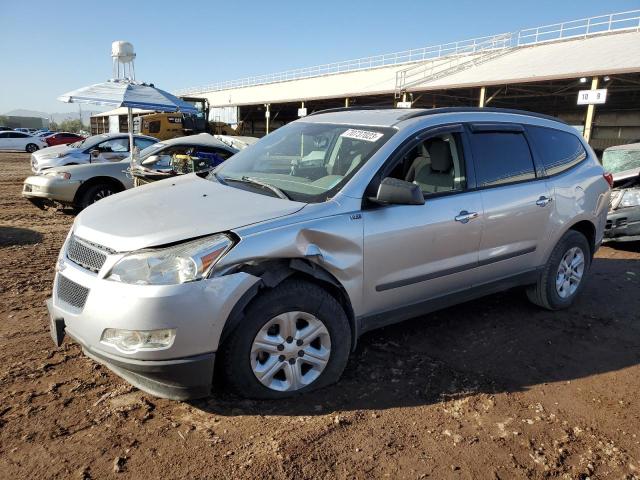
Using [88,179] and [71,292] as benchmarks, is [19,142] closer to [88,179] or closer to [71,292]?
[88,179]

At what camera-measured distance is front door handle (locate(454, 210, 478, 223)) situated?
3582mm

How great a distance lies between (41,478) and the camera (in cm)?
232

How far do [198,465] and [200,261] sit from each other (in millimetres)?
1011

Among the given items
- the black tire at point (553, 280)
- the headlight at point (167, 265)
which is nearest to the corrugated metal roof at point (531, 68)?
the black tire at point (553, 280)

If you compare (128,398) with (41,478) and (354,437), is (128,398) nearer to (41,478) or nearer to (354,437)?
(41,478)

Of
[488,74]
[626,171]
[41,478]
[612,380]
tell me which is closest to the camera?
[41,478]

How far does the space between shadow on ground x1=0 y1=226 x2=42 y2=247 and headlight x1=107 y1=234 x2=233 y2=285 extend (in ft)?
17.0

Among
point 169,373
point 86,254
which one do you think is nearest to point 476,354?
point 169,373

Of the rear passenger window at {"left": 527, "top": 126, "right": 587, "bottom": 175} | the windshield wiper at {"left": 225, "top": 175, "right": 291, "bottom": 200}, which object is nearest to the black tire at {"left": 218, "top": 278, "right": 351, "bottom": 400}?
the windshield wiper at {"left": 225, "top": 175, "right": 291, "bottom": 200}

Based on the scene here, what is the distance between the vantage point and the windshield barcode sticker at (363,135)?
347 cm

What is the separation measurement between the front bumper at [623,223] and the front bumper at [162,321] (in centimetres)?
637

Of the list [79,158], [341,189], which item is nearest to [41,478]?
[341,189]

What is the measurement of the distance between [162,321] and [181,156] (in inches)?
262

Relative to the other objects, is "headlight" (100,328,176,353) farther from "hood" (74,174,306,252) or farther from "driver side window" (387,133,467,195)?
"driver side window" (387,133,467,195)
